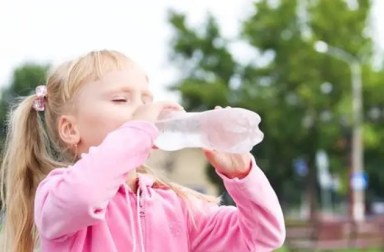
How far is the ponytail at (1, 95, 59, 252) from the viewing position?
2355mm

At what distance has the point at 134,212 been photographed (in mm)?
2186

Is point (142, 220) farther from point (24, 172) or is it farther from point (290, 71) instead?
point (290, 71)

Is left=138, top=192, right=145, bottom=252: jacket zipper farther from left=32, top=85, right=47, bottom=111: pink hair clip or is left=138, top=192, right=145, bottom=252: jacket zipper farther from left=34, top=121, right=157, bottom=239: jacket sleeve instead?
left=32, top=85, right=47, bottom=111: pink hair clip

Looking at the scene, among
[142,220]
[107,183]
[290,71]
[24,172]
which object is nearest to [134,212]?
[142,220]

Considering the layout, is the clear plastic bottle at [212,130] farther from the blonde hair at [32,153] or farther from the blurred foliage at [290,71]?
the blurred foliage at [290,71]

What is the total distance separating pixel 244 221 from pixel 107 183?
1.29 ft

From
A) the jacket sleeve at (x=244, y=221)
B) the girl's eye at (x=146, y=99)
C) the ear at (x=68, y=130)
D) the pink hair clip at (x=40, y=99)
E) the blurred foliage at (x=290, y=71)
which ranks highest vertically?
the girl's eye at (x=146, y=99)

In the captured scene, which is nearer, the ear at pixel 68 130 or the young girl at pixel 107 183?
the young girl at pixel 107 183

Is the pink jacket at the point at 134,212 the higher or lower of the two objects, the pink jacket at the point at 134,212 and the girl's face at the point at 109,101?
the lower

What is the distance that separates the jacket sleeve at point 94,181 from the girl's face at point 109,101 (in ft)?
0.37

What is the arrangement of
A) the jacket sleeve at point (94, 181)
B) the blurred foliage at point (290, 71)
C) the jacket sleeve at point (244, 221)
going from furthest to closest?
the blurred foliage at point (290, 71)
the jacket sleeve at point (244, 221)
the jacket sleeve at point (94, 181)

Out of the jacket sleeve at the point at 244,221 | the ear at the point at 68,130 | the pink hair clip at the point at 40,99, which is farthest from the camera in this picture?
the pink hair clip at the point at 40,99

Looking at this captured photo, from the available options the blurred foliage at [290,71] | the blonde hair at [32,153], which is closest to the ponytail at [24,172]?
the blonde hair at [32,153]

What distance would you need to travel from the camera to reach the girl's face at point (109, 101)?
2.17 metres
